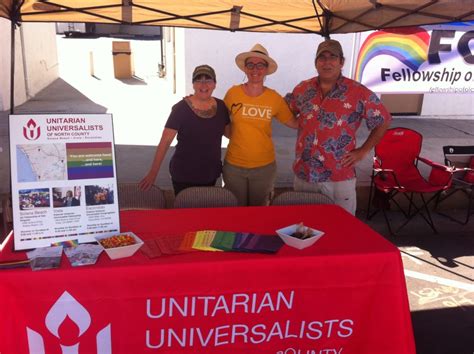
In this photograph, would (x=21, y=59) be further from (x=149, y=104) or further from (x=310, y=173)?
(x=310, y=173)

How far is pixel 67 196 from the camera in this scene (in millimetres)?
1951

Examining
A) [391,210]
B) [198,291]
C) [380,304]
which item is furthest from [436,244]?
[198,291]

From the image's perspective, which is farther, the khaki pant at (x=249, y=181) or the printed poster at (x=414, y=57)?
the printed poster at (x=414, y=57)

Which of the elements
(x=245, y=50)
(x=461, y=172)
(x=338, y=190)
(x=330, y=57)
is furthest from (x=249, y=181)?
(x=245, y=50)

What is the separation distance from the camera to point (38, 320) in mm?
1765

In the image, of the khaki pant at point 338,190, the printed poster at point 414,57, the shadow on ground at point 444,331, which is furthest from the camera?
the printed poster at point 414,57

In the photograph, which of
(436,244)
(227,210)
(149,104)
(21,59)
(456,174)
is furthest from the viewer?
(21,59)

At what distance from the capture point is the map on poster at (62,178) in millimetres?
1896

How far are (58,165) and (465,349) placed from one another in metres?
2.60

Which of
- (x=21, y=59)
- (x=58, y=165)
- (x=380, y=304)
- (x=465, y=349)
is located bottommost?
(x=465, y=349)

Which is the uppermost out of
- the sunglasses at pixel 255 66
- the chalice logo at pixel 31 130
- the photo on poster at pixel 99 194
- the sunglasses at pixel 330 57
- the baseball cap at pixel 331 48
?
the baseball cap at pixel 331 48

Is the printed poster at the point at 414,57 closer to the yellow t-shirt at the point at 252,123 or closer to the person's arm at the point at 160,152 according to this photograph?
the yellow t-shirt at the point at 252,123

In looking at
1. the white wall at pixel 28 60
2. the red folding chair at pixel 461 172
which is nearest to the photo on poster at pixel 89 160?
the red folding chair at pixel 461 172

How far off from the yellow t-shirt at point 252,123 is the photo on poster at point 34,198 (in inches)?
54.1
